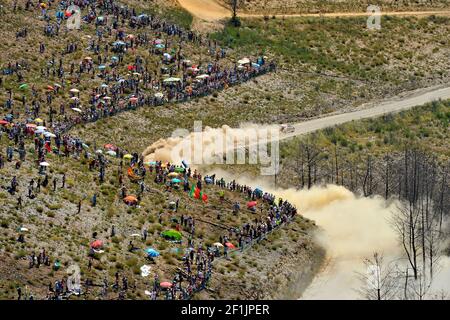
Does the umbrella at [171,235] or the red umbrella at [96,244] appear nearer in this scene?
the red umbrella at [96,244]

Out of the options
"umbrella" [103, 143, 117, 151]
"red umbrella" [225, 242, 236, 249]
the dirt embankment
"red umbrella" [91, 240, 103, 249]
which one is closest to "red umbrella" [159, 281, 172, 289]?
the dirt embankment

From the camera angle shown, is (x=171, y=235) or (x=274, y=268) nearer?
(x=171, y=235)

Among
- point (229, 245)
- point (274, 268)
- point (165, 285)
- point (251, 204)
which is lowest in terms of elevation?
point (165, 285)

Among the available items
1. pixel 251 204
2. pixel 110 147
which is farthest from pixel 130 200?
pixel 110 147

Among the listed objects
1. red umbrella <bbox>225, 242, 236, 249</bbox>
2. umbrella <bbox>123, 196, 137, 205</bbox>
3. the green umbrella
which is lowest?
red umbrella <bbox>225, 242, 236, 249</bbox>

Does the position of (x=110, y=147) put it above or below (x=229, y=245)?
above

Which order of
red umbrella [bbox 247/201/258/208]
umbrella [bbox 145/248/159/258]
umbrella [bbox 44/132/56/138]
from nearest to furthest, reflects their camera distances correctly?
umbrella [bbox 145/248/159/258] → red umbrella [bbox 247/201/258/208] → umbrella [bbox 44/132/56/138]

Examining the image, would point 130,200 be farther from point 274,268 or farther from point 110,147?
point 110,147

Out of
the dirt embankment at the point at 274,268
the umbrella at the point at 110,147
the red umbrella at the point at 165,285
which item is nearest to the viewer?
the red umbrella at the point at 165,285

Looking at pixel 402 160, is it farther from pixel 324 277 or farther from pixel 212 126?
pixel 324 277

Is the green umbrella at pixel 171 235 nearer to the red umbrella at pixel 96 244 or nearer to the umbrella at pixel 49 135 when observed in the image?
the red umbrella at pixel 96 244

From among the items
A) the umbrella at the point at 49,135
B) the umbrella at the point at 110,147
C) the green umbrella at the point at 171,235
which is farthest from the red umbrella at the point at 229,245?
the umbrella at the point at 110,147

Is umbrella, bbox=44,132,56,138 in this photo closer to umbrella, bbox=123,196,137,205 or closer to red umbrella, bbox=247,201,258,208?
umbrella, bbox=123,196,137,205
